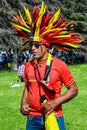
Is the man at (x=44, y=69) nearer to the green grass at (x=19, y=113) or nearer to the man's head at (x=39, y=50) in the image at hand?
the man's head at (x=39, y=50)

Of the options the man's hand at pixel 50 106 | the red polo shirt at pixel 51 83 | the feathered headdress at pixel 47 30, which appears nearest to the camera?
the man's hand at pixel 50 106

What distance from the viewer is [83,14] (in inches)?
1886

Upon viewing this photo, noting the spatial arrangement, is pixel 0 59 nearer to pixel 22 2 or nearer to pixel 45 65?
pixel 22 2

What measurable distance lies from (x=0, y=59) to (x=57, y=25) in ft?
127

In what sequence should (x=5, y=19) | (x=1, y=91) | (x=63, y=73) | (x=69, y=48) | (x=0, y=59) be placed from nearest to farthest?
(x=63, y=73)
(x=69, y=48)
(x=1, y=91)
(x=5, y=19)
(x=0, y=59)

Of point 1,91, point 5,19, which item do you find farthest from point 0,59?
point 1,91

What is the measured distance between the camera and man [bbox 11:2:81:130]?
5.61 m

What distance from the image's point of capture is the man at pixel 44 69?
5.61 meters

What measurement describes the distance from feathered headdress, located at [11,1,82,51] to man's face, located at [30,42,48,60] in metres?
0.06

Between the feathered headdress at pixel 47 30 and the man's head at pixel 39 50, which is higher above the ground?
the feathered headdress at pixel 47 30

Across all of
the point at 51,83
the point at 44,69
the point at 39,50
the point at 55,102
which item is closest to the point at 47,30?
the point at 39,50

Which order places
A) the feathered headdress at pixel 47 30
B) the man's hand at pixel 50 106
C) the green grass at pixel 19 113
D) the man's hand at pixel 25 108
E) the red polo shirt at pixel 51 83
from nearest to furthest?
the man's hand at pixel 50 106, the red polo shirt at pixel 51 83, the man's hand at pixel 25 108, the feathered headdress at pixel 47 30, the green grass at pixel 19 113

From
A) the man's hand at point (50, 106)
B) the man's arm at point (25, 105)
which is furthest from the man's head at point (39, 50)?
the man's hand at point (50, 106)

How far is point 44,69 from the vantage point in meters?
5.68
